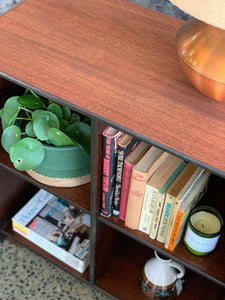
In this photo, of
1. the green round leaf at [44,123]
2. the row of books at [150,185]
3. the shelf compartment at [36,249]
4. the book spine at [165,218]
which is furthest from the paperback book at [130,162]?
the shelf compartment at [36,249]

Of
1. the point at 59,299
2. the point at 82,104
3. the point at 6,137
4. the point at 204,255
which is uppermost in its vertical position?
the point at 82,104

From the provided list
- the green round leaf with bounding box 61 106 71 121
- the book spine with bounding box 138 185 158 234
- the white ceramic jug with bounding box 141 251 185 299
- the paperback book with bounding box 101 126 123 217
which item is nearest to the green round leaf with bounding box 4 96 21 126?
the green round leaf with bounding box 61 106 71 121

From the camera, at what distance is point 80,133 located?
3.65 feet

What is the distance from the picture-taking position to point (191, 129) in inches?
34.6

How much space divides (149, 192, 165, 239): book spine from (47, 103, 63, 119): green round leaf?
0.35 metres

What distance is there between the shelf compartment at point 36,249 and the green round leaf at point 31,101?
23.9 inches

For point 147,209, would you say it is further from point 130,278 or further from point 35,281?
point 35,281

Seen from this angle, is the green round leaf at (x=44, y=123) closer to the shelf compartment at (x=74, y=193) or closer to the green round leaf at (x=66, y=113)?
the green round leaf at (x=66, y=113)

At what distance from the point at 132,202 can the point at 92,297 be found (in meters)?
0.56

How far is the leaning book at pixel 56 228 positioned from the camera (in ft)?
4.71

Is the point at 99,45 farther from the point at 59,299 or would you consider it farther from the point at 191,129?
the point at 59,299

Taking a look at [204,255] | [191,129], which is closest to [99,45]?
[191,129]

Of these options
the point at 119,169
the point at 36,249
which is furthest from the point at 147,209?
the point at 36,249

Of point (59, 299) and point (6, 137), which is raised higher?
point (6, 137)
